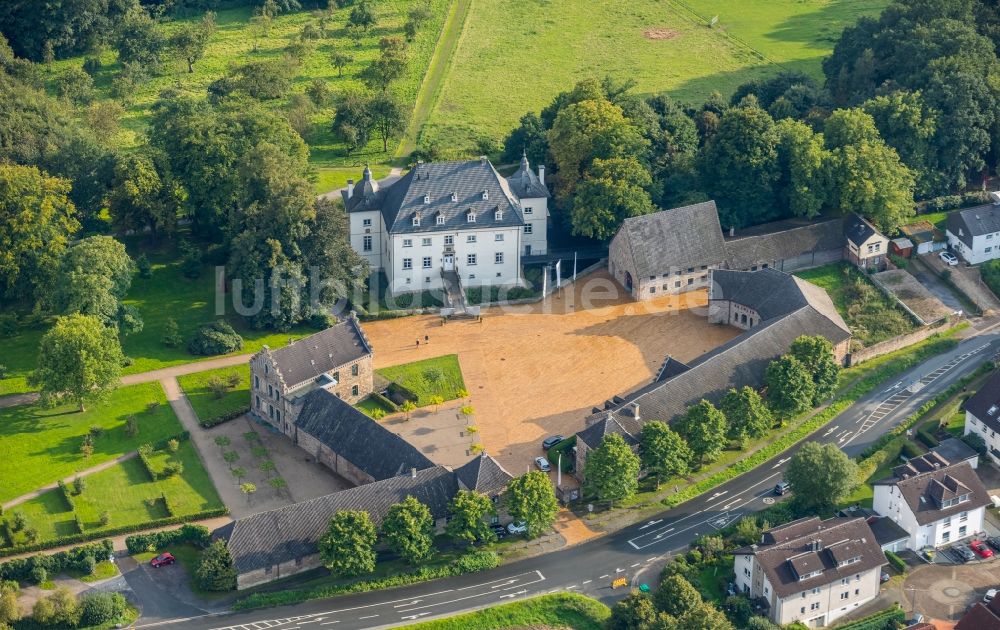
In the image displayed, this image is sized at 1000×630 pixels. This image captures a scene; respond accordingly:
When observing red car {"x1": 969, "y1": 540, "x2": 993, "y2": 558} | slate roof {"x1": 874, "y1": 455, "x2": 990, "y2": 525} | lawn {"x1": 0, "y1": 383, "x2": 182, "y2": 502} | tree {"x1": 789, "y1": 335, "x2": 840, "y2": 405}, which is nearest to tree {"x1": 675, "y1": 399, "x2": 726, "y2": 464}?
tree {"x1": 789, "y1": 335, "x2": 840, "y2": 405}

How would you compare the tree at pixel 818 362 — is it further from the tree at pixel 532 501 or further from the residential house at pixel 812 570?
the tree at pixel 532 501

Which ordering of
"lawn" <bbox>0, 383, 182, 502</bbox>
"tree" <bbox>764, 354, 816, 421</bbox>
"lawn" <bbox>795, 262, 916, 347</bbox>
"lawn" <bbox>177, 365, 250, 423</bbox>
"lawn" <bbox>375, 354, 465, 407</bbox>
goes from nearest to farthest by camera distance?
"lawn" <bbox>0, 383, 182, 502</bbox>
"tree" <bbox>764, 354, 816, 421</bbox>
"lawn" <bbox>177, 365, 250, 423</bbox>
"lawn" <bbox>375, 354, 465, 407</bbox>
"lawn" <bbox>795, 262, 916, 347</bbox>

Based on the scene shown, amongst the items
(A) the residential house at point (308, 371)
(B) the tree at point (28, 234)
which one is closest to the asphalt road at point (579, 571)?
(A) the residential house at point (308, 371)

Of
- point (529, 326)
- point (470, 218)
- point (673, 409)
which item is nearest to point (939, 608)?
point (673, 409)

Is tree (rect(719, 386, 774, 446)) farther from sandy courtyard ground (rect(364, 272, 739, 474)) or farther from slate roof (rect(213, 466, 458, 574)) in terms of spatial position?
slate roof (rect(213, 466, 458, 574))

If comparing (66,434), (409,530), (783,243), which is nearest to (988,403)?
(783,243)

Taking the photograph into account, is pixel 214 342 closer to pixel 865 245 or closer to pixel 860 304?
pixel 860 304
